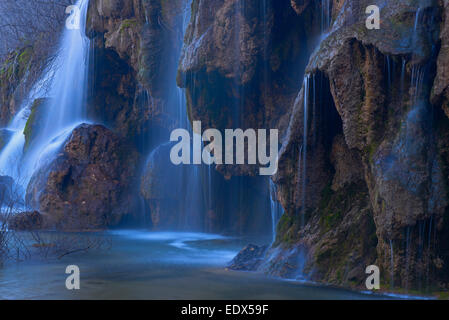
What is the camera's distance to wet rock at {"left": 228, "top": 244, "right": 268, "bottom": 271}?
364 inches

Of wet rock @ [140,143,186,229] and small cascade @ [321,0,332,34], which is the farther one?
wet rock @ [140,143,186,229]

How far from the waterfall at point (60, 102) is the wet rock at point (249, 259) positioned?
37.1ft

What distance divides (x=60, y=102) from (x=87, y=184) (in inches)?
170

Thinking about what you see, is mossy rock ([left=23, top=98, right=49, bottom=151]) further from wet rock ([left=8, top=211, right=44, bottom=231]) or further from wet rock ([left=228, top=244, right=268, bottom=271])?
wet rock ([left=228, top=244, right=268, bottom=271])

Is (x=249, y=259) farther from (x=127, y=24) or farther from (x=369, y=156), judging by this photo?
(x=127, y=24)

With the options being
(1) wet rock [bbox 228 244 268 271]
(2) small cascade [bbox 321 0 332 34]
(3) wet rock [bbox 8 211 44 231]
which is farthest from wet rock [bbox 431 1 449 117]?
(3) wet rock [bbox 8 211 44 231]

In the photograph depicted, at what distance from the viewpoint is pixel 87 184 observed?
1831 cm

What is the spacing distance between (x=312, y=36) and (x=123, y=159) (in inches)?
365

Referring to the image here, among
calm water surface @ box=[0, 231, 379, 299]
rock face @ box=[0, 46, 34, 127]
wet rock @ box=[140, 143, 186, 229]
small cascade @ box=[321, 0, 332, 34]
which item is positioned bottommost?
calm water surface @ box=[0, 231, 379, 299]

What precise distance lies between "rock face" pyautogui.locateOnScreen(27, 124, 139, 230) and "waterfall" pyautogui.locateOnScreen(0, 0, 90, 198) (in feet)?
3.87

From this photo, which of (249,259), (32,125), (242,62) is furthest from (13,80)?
(249,259)
